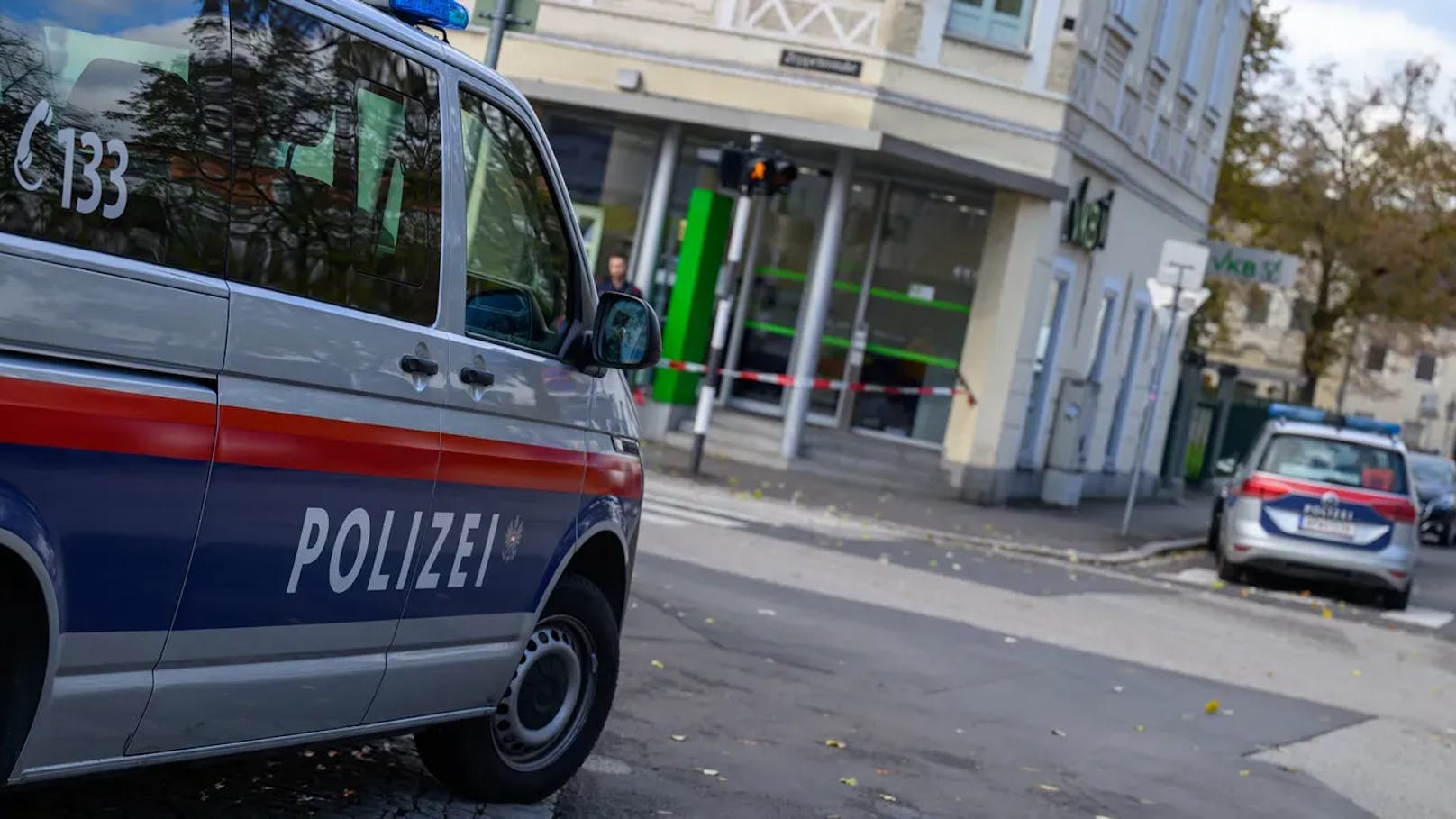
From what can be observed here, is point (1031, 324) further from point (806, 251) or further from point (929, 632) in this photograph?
point (929, 632)

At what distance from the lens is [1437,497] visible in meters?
39.9

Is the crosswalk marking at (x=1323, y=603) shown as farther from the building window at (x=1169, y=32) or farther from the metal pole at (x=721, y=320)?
the building window at (x=1169, y=32)

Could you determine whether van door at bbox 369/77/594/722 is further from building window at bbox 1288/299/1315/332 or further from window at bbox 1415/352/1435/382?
window at bbox 1415/352/1435/382

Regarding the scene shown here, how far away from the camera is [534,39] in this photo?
2525cm

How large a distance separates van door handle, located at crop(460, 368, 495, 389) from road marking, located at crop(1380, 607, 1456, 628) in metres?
14.6

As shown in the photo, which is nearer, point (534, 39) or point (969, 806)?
point (969, 806)

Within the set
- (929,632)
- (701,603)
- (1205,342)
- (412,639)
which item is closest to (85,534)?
(412,639)

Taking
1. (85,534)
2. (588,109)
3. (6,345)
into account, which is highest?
(588,109)

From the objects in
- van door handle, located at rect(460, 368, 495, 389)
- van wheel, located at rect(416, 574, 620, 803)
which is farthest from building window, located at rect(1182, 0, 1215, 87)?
van door handle, located at rect(460, 368, 495, 389)

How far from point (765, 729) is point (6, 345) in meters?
5.17

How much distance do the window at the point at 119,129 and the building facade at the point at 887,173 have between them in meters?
19.1

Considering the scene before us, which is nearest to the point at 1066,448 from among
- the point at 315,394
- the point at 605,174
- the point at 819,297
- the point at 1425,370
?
the point at 819,297

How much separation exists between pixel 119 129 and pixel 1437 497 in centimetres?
3902

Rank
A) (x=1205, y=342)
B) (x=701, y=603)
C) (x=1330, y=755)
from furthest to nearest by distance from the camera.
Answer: (x=1205, y=342)
(x=701, y=603)
(x=1330, y=755)
